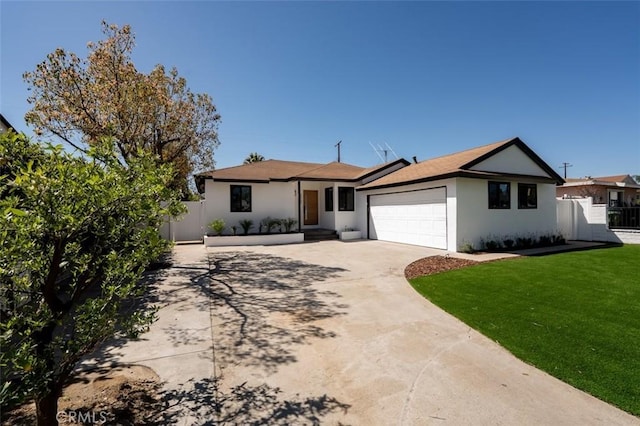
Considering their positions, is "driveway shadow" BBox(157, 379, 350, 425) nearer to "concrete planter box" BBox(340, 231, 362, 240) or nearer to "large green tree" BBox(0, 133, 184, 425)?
"large green tree" BBox(0, 133, 184, 425)

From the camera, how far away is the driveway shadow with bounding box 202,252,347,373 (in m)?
3.84

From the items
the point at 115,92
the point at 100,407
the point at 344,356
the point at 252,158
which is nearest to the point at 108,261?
the point at 100,407

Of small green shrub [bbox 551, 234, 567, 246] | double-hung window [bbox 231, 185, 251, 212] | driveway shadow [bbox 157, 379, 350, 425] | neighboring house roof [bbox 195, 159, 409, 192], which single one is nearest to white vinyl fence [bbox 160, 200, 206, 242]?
neighboring house roof [bbox 195, 159, 409, 192]

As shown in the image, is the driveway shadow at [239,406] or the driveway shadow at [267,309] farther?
the driveway shadow at [267,309]

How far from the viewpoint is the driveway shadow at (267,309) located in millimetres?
3838

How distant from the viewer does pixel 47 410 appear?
2.08 meters

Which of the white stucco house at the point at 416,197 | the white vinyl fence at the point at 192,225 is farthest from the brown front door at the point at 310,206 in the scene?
→ the white vinyl fence at the point at 192,225

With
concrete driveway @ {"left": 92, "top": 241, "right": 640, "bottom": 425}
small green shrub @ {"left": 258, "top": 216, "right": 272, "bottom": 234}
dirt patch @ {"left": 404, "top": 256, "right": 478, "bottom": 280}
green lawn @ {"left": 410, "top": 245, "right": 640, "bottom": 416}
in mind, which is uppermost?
small green shrub @ {"left": 258, "top": 216, "right": 272, "bottom": 234}

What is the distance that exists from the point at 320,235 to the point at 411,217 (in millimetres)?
5530

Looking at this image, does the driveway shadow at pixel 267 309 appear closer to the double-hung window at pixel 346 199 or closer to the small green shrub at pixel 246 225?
the small green shrub at pixel 246 225

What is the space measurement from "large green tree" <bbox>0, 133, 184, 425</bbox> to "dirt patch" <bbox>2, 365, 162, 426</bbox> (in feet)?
1.58

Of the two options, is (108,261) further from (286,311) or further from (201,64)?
(201,64)

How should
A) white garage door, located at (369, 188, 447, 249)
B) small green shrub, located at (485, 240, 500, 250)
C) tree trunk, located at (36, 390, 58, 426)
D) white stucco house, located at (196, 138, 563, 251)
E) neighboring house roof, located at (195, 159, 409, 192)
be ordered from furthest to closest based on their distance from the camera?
neighboring house roof, located at (195, 159, 409, 192) → white garage door, located at (369, 188, 447, 249) → small green shrub, located at (485, 240, 500, 250) → white stucco house, located at (196, 138, 563, 251) → tree trunk, located at (36, 390, 58, 426)

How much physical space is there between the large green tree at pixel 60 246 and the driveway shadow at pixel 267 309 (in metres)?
1.86
